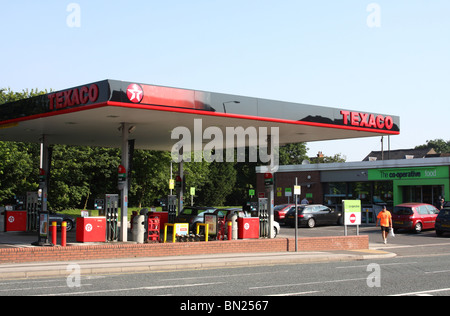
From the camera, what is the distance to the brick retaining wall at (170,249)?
16.3 meters

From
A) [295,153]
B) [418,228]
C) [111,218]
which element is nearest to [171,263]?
[111,218]

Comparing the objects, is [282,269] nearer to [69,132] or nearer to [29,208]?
[69,132]

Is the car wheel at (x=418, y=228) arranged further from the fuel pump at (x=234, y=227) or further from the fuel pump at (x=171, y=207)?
the fuel pump at (x=234, y=227)

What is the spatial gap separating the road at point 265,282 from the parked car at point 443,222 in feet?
40.4

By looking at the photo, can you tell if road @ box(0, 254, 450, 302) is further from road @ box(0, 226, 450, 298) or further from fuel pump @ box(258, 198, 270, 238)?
fuel pump @ box(258, 198, 270, 238)

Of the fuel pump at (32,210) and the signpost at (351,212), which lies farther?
the fuel pump at (32,210)

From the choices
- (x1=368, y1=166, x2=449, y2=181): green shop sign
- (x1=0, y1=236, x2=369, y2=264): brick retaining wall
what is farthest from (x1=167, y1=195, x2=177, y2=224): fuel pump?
(x1=368, y1=166, x2=449, y2=181): green shop sign

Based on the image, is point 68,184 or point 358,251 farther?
point 68,184

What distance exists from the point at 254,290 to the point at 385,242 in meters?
15.9

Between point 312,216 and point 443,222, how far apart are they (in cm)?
906

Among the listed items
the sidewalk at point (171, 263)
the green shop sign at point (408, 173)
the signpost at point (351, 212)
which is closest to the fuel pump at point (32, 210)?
the sidewalk at point (171, 263)

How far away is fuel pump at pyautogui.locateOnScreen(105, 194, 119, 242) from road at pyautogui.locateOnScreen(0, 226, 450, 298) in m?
5.56

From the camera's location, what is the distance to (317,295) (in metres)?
10.9
